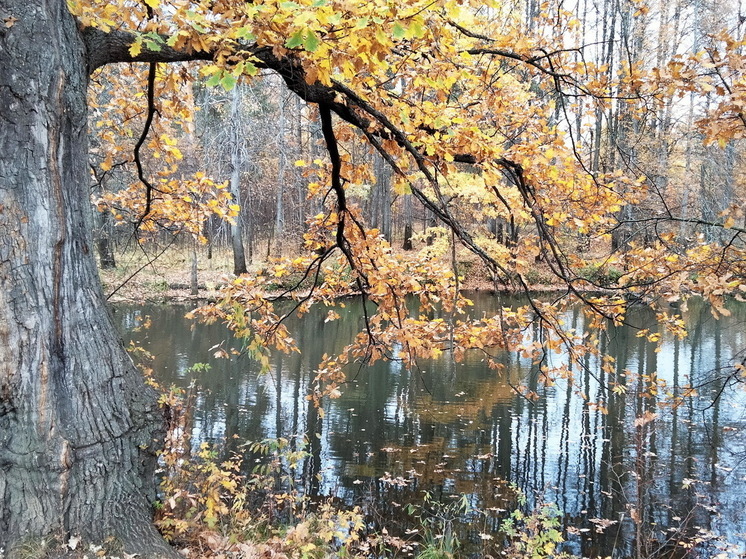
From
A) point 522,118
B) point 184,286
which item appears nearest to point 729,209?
point 522,118

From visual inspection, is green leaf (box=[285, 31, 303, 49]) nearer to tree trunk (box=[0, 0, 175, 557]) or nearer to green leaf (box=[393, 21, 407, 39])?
green leaf (box=[393, 21, 407, 39])

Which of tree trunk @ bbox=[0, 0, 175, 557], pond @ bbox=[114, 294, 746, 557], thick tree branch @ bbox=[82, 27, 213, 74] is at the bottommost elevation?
pond @ bbox=[114, 294, 746, 557]

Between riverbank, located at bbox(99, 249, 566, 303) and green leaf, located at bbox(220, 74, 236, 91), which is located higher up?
green leaf, located at bbox(220, 74, 236, 91)

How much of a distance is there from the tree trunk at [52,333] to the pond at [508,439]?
2.62 metres

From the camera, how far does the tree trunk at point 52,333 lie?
2502mm

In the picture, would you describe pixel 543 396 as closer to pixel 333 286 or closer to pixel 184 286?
pixel 333 286

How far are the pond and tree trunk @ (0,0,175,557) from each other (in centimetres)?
262

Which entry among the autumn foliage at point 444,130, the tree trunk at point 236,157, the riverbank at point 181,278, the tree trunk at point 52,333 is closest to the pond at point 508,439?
the autumn foliage at point 444,130

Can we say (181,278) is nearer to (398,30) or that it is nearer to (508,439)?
(508,439)

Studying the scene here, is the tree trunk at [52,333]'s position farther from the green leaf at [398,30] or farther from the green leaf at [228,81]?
the green leaf at [398,30]

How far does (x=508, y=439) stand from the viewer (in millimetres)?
8320

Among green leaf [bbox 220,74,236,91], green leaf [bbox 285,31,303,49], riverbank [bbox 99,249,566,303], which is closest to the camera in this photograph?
green leaf [bbox 285,31,303,49]

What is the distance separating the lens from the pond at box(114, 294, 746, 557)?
598 centimetres

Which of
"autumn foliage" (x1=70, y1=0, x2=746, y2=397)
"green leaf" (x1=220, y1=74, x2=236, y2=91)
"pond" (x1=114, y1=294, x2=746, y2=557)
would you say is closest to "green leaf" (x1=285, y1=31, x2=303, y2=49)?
"autumn foliage" (x1=70, y1=0, x2=746, y2=397)
